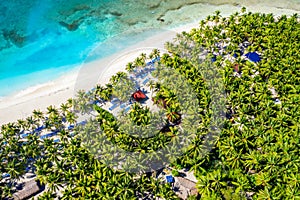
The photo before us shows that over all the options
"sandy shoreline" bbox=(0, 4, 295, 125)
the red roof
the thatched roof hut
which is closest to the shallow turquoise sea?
"sandy shoreline" bbox=(0, 4, 295, 125)

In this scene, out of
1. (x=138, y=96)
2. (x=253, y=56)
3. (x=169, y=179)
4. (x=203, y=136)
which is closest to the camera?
(x=169, y=179)

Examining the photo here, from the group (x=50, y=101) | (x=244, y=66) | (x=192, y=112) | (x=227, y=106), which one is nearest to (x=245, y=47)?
(x=244, y=66)

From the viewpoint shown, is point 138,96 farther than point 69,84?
No

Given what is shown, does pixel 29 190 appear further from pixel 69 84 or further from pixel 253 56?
pixel 253 56

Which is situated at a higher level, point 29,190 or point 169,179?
point 29,190

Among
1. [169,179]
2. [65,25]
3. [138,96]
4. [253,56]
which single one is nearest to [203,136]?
[169,179]

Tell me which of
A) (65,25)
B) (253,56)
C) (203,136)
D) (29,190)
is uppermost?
(65,25)

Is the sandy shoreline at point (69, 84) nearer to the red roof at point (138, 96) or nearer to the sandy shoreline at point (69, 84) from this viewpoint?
the sandy shoreline at point (69, 84)
